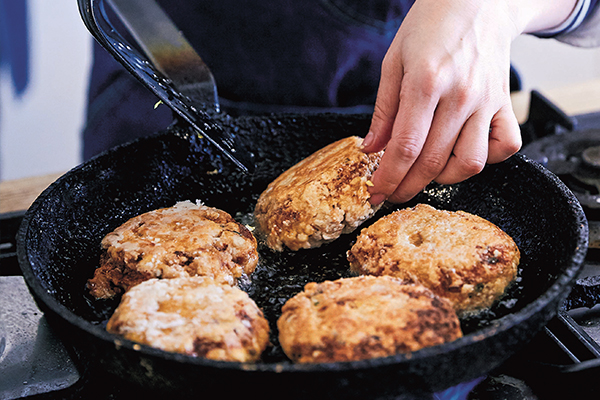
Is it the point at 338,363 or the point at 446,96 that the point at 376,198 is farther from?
the point at 338,363

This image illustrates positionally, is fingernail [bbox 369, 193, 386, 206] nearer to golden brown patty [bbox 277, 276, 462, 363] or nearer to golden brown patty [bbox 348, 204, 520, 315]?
golden brown patty [bbox 348, 204, 520, 315]

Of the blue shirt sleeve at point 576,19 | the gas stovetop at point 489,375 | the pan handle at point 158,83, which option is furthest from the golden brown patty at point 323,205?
the blue shirt sleeve at point 576,19

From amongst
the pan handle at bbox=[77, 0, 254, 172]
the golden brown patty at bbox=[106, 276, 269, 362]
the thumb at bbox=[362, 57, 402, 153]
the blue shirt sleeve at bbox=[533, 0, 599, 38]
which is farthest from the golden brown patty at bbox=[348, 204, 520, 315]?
the blue shirt sleeve at bbox=[533, 0, 599, 38]

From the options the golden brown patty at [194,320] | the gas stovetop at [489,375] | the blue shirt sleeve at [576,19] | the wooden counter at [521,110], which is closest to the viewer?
the golden brown patty at [194,320]

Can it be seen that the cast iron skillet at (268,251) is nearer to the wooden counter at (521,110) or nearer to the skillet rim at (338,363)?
the skillet rim at (338,363)

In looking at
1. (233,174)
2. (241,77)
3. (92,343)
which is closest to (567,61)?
(241,77)

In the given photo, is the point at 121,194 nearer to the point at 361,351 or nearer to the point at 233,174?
the point at 233,174

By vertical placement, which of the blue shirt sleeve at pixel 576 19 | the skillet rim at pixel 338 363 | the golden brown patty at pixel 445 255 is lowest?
the golden brown patty at pixel 445 255
